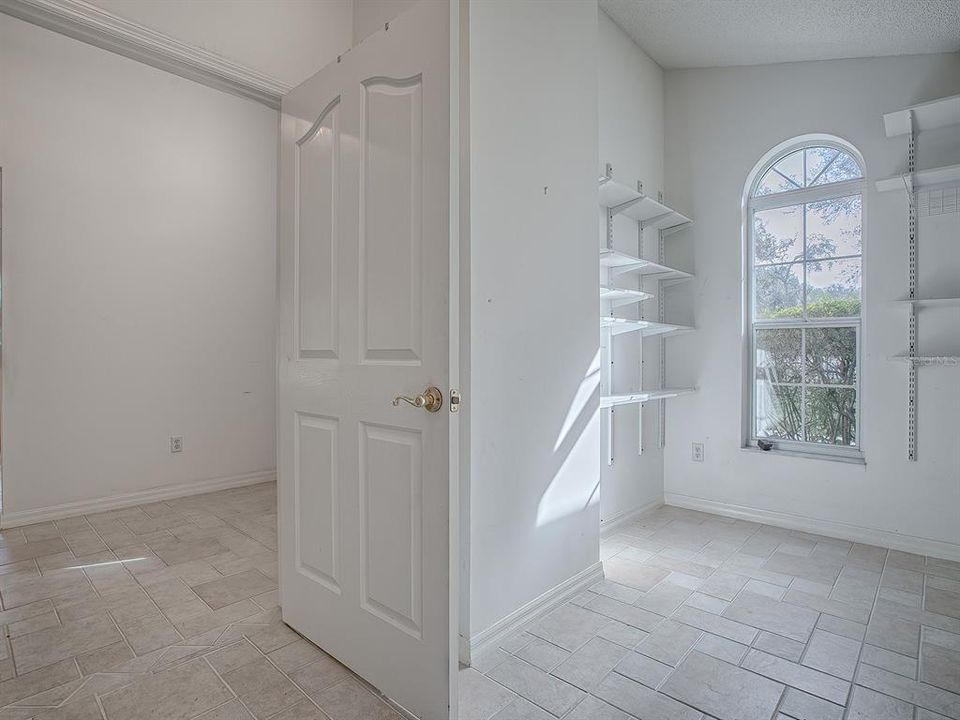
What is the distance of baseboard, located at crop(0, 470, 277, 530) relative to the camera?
323 centimetres

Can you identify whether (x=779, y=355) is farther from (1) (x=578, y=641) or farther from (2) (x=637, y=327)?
(1) (x=578, y=641)

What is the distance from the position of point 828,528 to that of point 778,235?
179cm

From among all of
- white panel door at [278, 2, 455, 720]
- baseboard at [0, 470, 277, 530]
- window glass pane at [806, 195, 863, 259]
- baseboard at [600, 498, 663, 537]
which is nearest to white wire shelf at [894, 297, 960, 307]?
window glass pane at [806, 195, 863, 259]

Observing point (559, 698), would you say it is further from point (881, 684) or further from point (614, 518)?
point (614, 518)

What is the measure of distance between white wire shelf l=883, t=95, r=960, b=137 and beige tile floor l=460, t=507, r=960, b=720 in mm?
2226

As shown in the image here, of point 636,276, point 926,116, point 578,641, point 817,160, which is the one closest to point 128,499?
point 578,641

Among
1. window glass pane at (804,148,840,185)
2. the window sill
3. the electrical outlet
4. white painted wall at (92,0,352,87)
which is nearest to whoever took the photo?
white painted wall at (92,0,352,87)

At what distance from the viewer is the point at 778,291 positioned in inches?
133

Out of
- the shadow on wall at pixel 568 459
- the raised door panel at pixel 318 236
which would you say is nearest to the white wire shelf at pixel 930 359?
the shadow on wall at pixel 568 459

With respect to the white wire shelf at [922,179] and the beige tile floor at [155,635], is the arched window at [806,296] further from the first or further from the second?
the beige tile floor at [155,635]

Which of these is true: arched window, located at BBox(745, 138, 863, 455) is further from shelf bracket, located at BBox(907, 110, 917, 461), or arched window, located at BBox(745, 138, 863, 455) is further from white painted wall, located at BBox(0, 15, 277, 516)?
white painted wall, located at BBox(0, 15, 277, 516)

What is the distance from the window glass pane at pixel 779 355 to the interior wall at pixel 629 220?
0.59 meters

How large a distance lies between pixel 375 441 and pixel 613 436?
6.39ft

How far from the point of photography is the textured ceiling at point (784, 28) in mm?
2523
